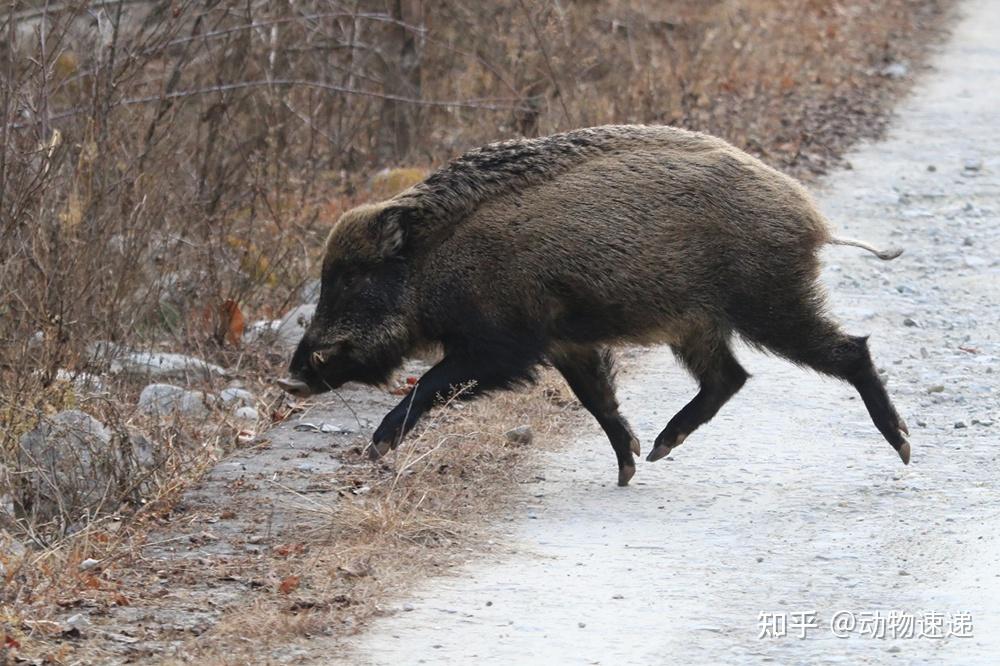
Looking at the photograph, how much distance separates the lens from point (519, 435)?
6914 mm

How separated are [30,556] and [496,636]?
1.54 meters

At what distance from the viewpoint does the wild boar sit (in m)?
6.19

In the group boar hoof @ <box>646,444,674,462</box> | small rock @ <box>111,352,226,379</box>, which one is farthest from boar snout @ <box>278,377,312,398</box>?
small rock @ <box>111,352,226,379</box>

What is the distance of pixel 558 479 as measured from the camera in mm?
6539

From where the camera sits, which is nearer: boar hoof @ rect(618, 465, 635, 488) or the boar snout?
the boar snout

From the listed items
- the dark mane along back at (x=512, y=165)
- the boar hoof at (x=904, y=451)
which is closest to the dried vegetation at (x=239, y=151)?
the dark mane along back at (x=512, y=165)

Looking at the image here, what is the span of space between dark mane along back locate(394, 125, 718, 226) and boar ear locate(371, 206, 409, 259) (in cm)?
6

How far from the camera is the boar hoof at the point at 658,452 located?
6.54m

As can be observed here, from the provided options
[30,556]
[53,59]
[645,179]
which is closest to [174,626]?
[30,556]

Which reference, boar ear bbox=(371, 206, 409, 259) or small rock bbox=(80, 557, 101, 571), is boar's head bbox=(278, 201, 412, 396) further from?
small rock bbox=(80, 557, 101, 571)

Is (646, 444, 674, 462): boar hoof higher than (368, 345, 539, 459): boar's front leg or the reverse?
the reverse

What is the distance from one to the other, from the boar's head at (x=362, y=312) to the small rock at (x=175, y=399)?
118 centimetres

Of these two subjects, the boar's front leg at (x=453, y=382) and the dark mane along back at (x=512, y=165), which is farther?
the dark mane along back at (x=512, y=165)

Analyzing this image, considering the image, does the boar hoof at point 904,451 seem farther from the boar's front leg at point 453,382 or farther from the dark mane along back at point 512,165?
the boar's front leg at point 453,382
